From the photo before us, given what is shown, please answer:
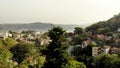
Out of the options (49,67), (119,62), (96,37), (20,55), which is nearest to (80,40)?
(96,37)

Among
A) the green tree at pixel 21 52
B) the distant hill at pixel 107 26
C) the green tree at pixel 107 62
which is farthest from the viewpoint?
the distant hill at pixel 107 26

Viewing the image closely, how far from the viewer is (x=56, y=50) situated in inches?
801

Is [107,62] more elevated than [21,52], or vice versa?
[107,62]

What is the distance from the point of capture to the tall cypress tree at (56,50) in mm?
20375

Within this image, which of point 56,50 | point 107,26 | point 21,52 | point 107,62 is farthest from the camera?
point 107,26

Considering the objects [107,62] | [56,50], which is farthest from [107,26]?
[56,50]

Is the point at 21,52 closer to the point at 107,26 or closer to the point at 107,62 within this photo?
the point at 107,62

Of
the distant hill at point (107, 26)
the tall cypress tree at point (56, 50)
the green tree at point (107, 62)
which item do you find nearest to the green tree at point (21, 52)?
the green tree at point (107, 62)

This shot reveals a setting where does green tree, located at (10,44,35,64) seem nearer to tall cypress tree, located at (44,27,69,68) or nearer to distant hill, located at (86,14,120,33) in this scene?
distant hill, located at (86,14,120,33)

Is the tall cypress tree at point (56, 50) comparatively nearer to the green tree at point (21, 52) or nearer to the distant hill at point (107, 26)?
the green tree at point (21, 52)

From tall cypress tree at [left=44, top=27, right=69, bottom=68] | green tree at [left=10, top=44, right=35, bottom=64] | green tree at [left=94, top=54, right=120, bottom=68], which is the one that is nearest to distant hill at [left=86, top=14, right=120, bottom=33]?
green tree at [left=10, top=44, right=35, bottom=64]

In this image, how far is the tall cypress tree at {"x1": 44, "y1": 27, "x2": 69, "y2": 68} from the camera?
66.8ft

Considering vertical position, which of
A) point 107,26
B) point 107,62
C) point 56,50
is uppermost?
point 56,50

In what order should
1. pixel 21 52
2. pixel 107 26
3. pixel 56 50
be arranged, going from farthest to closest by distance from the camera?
pixel 107 26 → pixel 21 52 → pixel 56 50
